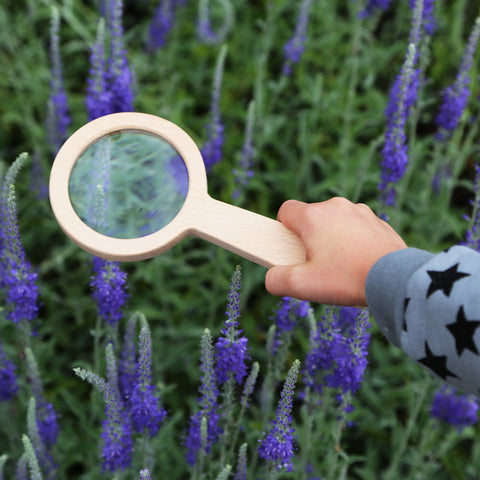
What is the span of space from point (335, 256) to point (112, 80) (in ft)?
5.18

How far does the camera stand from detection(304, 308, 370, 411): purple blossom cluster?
224cm

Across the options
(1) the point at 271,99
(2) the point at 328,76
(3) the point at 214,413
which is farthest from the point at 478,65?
(3) the point at 214,413

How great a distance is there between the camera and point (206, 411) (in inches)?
85.4

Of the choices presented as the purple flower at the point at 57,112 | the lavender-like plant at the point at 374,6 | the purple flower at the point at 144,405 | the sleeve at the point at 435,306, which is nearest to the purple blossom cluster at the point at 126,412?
the purple flower at the point at 144,405

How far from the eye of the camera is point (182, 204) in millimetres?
2121

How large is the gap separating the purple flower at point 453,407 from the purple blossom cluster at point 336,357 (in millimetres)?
722

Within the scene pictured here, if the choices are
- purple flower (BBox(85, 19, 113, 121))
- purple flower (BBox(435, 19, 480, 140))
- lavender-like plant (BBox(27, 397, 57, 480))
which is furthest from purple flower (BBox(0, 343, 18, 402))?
purple flower (BBox(435, 19, 480, 140))

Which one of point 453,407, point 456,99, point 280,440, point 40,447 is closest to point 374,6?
point 456,99

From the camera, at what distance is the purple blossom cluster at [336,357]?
2242 millimetres

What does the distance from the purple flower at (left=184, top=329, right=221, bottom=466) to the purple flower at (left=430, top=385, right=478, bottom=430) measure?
1.16 m

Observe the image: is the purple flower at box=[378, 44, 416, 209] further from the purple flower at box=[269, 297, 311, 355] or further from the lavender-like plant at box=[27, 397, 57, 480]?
the lavender-like plant at box=[27, 397, 57, 480]

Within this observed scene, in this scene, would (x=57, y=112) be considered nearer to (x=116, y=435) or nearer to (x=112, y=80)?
(x=112, y=80)

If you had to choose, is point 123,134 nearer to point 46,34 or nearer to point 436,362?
point 436,362

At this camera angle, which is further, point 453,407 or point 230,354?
point 453,407
